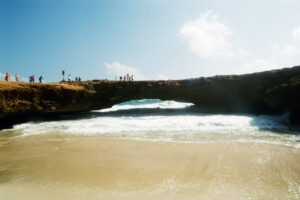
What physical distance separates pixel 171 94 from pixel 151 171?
13.2 m

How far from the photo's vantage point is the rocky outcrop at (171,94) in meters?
11.4

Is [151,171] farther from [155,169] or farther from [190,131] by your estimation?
[190,131]

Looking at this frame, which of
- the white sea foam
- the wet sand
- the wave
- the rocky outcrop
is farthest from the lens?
the wave

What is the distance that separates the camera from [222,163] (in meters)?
4.10

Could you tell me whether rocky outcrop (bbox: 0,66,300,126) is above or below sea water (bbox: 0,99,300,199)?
above

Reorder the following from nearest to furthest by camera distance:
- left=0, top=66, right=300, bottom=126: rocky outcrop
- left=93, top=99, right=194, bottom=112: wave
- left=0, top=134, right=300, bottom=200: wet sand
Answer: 1. left=0, top=134, right=300, bottom=200: wet sand
2. left=0, top=66, right=300, bottom=126: rocky outcrop
3. left=93, top=99, right=194, bottom=112: wave

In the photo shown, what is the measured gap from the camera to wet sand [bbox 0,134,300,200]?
114 inches

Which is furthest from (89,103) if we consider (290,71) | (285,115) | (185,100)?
(290,71)

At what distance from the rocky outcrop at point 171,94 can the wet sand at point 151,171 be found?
7.77 metres

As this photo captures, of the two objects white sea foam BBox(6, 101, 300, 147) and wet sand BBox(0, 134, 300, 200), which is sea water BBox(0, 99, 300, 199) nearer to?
wet sand BBox(0, 134, 300, 200)

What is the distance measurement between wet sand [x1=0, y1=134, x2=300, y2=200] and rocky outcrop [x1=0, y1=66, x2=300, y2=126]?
25.5 ft

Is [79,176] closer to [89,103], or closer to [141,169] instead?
[141,169]

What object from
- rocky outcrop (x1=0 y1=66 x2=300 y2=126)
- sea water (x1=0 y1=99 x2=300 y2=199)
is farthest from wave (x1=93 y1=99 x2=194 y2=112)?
sea water (x1=0 y1=99 x2=300 y2=199)

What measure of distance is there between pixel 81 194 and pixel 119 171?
1.06 meters
